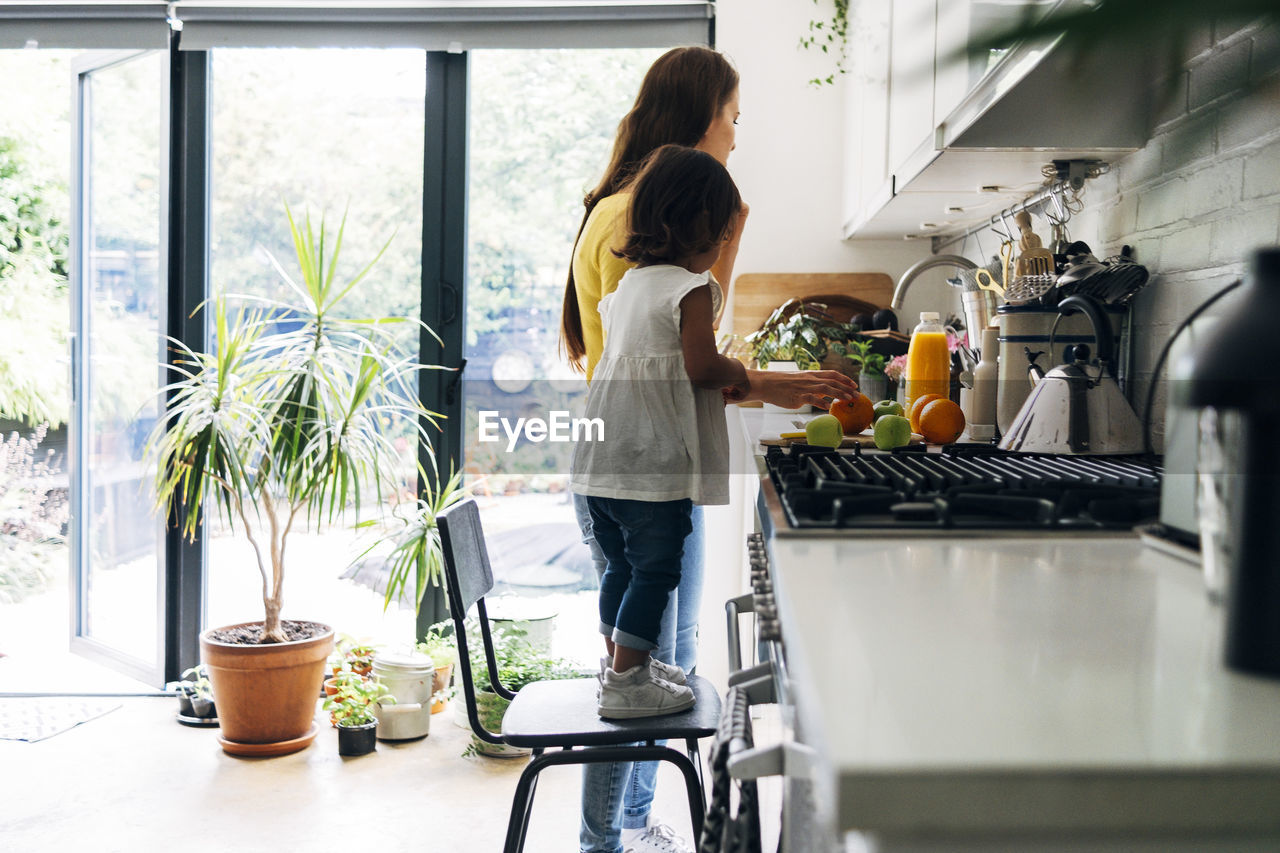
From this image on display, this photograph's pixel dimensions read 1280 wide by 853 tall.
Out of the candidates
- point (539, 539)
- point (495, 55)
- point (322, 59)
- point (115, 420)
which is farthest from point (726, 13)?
point (115, 420)

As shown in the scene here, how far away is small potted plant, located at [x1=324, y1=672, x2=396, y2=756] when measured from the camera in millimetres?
2822

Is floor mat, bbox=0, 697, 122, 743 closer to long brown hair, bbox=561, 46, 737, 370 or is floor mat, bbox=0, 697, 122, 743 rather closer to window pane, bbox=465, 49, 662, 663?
window pane, bbox=465, 49, 662, 663

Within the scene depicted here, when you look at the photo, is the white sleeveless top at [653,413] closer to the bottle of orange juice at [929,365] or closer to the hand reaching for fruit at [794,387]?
the hand reaching for fruit at [794,387]

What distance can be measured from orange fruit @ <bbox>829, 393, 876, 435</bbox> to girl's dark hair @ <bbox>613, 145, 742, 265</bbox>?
440mm

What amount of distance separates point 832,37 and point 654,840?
2.34m

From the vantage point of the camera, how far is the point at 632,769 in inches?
75.0

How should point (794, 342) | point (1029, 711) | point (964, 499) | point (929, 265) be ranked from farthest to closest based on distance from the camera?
point (794, 342)
point (929, 265)
point (964, 499)
point (1029, 711)

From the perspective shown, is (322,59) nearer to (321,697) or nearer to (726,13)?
(726,13)

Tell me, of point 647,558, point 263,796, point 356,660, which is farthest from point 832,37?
point 263,796

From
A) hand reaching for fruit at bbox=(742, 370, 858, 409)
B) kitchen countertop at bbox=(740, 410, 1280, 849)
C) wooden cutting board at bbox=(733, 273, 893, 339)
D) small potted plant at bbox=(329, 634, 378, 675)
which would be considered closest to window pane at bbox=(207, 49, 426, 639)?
small potted plant at bbox=(329, 634, 378, 675)

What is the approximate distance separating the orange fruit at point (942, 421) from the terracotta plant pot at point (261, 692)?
6.38 feet

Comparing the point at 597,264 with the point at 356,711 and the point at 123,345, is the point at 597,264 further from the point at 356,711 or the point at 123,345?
the point at 123,345

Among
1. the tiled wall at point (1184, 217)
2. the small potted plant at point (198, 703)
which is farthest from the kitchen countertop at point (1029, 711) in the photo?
the small potted plant at point (198, 703)

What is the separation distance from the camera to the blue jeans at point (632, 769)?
5.49 ft
